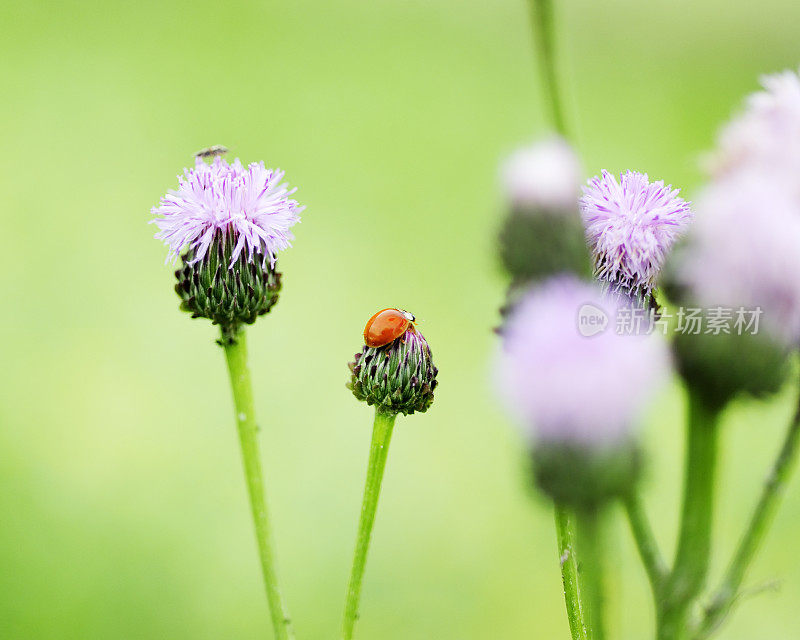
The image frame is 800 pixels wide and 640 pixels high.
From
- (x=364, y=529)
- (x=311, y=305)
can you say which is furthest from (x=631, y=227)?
(x=311, y=305)

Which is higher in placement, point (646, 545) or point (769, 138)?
point (769, 138)

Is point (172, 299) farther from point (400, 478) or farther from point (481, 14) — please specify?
point (481, 14)

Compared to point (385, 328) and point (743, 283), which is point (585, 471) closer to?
point (743, 283)

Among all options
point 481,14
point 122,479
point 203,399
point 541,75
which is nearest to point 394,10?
point 481,14

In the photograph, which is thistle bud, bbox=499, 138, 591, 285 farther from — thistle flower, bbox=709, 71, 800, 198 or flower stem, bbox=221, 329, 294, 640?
flower stem, bbox=221, 329, 294, 640

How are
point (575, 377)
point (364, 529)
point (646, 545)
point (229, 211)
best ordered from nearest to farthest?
point (575, 377), point (646, 545), point (364, 529), point (229, 211)

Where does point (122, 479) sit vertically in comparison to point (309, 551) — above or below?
above

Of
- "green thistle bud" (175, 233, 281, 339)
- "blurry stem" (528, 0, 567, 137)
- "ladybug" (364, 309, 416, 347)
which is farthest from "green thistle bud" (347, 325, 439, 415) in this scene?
"blurry stem" (528, 0, 567, 137)
